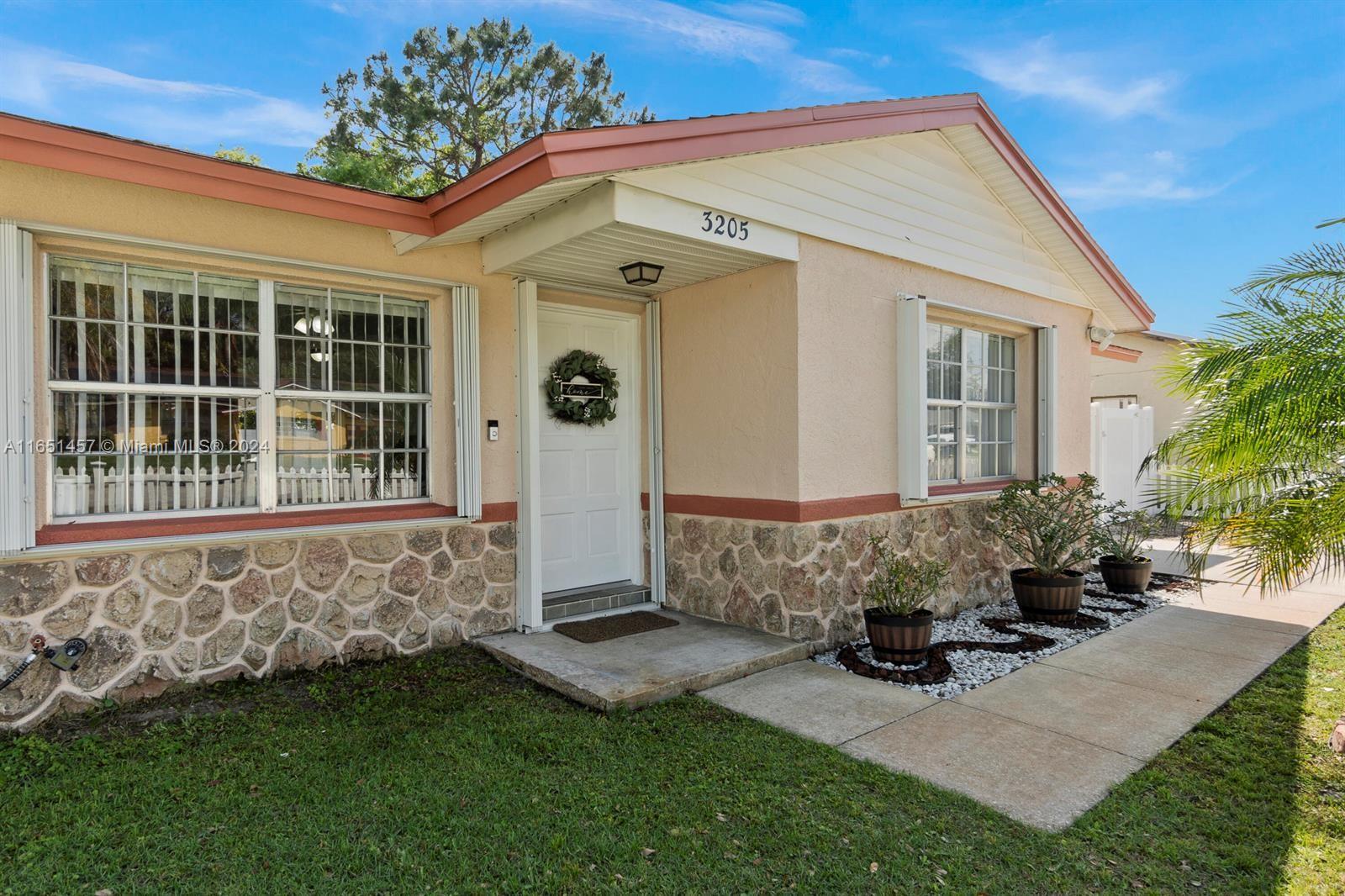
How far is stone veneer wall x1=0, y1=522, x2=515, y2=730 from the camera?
12.3ft

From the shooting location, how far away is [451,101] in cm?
1788

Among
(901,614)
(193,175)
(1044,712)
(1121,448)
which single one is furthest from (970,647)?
(1121,448)

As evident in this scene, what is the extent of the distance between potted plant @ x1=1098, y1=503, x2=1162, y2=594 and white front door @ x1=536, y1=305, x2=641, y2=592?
185 inches

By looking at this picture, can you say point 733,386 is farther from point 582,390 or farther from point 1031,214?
point 1031,214

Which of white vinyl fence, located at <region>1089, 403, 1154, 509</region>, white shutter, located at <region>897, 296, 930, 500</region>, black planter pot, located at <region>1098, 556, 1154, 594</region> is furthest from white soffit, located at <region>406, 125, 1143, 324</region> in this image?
white vinyl fence, located at <region>1089, 403, 1154, 509</region>

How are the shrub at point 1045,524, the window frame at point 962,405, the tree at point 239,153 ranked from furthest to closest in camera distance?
the tree at point 239,153 → the window frame at point 962,405 → the shrub at point 1045,524

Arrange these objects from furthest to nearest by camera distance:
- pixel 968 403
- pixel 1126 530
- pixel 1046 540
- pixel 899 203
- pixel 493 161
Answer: pixel 1126 530 < pixel 968 403 < pixel 1046 540 < pixel 899 203 < pixel 493 161

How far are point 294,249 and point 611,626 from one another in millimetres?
3344

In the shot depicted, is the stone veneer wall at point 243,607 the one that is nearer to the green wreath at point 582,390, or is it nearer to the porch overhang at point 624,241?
the green wreath at point 582,390

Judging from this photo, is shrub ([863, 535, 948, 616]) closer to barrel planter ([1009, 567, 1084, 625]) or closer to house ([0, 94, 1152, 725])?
house ([0, 94, 1152, 725])

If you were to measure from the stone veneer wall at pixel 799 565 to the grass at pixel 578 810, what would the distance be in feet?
4.80

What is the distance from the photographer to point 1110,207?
21391 millimetres

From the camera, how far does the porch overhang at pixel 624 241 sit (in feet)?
13.8

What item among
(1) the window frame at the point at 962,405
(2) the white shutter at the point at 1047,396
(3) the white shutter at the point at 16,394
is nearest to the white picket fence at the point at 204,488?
(3) the white shutter at the point at 16,394
